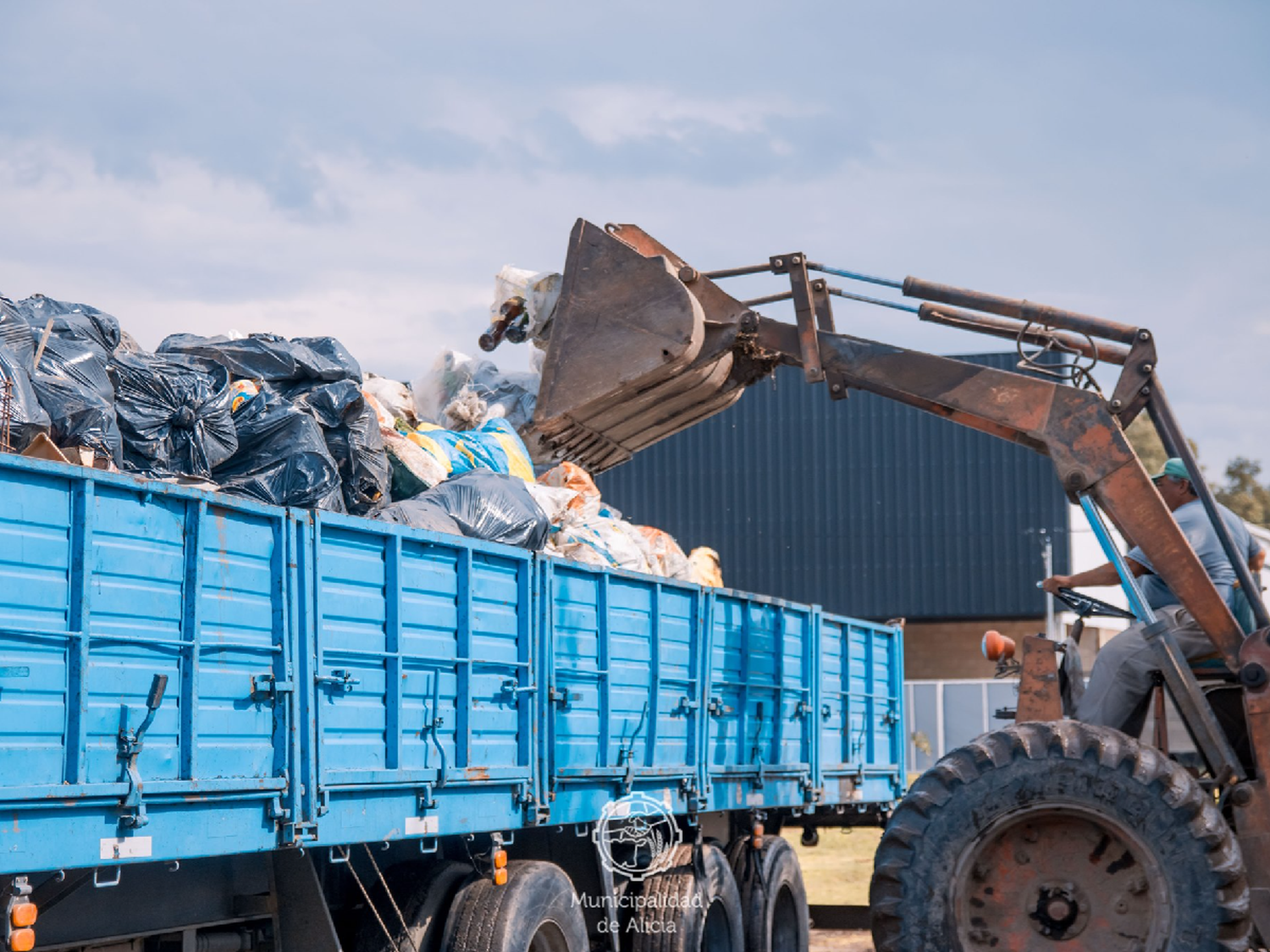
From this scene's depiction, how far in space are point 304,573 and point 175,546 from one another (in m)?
0.60

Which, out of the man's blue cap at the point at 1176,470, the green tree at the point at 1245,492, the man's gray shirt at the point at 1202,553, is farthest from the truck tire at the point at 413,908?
the green tree at the point at 1245,492

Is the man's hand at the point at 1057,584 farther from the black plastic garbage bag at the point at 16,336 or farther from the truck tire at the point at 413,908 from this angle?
the black plastic garbage bag at the point at 16,336

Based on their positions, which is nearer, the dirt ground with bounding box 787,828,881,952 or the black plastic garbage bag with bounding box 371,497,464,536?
the black plastic garbage bag with bounding box 371,497,464,536

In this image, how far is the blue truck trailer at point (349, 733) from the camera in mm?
4312

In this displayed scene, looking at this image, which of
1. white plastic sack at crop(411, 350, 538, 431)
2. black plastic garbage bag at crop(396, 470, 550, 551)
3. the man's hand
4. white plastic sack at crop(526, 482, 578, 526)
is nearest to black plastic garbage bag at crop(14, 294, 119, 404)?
black plastic garbage bag at crop(396, 470, 550, 551)

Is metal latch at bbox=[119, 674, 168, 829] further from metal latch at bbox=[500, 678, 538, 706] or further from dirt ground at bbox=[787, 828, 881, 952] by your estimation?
dirt ground at bbox=[787, 828, 881, 952]

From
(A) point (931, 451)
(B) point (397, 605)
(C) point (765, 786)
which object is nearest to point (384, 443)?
(B) point (397, 605)

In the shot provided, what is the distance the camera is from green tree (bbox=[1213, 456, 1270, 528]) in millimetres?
53594

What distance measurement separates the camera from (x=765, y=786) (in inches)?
349

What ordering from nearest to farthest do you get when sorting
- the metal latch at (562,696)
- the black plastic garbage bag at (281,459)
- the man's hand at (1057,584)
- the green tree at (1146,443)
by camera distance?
1. the black plastic garbage bag at (281,459)
2. the metal latch at (562,696)
3. the man's hand at (1057,584)
4. the green tree at (1146,443)

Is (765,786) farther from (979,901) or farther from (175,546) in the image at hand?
(175,546)

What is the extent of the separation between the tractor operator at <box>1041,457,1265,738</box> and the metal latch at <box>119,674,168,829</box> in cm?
403

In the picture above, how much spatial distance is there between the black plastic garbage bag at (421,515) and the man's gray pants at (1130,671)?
2.92 meters

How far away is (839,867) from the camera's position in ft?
55.9
